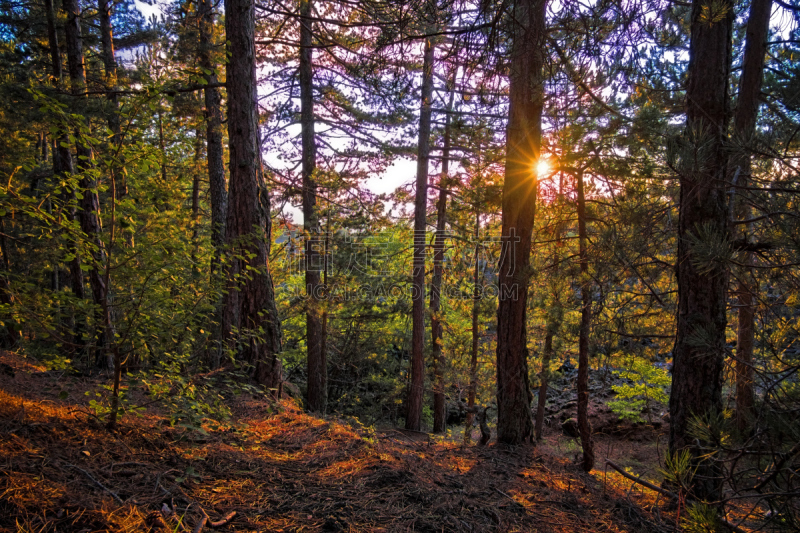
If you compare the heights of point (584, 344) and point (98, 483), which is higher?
point (98, 483)

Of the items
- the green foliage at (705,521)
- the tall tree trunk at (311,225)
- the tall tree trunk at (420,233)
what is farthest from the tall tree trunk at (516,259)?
the tall tree trunk at (311,225)

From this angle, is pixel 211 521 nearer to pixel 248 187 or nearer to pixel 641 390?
pixel 248 187

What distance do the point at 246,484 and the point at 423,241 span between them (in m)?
8.69

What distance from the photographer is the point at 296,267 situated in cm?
1233

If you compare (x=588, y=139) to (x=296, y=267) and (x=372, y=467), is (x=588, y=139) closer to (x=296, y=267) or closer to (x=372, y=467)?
(x=372, y=467)

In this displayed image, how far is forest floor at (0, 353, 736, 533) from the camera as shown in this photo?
5.58 feet

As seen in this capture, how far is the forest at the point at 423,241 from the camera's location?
2.00 meters

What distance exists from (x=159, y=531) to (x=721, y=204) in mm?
4721

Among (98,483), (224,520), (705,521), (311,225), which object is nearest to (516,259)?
(705,521)

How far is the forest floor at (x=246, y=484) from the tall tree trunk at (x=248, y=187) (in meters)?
1.38

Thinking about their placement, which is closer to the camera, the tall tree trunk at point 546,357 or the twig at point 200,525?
the twig at point 200,525

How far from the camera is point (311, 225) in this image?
33.6ft

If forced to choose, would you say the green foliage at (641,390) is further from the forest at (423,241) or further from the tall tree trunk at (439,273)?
the tall tree trunk at (439,273)

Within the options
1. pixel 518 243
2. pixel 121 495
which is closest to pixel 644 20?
pixel 518 243
